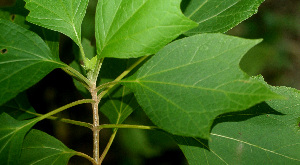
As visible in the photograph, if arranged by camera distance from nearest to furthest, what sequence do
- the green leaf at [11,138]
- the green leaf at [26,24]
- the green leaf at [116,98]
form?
the green leaf at [11,138], the green leaf at [26,24], the green leaf at [116,98]

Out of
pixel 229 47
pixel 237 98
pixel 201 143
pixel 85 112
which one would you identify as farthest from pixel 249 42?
pixel 85 112

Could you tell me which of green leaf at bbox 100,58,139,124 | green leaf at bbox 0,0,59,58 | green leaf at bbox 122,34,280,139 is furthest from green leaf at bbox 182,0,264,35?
green leaf at bbox 0,0,59,58

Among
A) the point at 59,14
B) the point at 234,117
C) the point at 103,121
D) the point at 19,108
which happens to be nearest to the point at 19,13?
the point at 59,14

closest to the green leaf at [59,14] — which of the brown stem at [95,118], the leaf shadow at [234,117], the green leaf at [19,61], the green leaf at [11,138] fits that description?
the green leaf at [19,61]

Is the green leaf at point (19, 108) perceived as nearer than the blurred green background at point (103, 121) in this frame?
Yes

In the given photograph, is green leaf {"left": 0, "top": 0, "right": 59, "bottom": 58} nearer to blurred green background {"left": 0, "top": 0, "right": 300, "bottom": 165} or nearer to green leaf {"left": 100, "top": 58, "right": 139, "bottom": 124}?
green leaf {"left": 100, "top": 58, "right": 139, "bottom": 124}

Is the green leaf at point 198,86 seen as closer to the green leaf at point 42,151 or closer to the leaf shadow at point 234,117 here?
the leaf shadow at point 234,117

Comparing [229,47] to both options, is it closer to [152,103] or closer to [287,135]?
[152,103]
